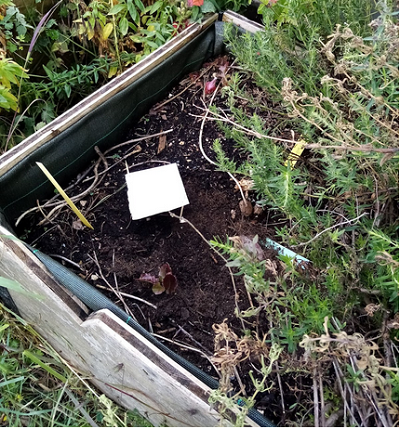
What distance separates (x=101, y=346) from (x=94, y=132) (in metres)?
0.94

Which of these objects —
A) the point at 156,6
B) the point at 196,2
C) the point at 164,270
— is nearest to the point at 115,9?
the point at 156,6

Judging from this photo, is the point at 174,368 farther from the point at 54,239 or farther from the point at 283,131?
the point at 283,131

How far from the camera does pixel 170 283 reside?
1548 millimetres

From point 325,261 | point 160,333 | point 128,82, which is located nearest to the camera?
point 325,261

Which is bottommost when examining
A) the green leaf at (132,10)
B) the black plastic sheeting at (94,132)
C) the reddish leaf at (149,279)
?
the reddish leaf at (149,279)

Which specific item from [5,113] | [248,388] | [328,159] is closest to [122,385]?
[248,388]

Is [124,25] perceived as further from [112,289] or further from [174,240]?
[112,289]

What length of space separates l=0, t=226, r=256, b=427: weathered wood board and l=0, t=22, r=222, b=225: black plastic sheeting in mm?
290

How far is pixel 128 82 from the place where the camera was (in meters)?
1.88

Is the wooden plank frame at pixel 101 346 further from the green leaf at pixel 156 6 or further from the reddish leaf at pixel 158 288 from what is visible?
the green leaf at pixel 156 6

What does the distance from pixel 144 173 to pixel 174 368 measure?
34.4 inches

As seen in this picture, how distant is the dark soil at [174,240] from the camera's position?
1520mm

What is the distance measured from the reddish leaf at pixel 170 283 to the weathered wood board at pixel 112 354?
27cm

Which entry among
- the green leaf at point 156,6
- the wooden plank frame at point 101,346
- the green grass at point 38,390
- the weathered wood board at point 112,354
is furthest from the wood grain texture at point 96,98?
the green grass at point 38,390
